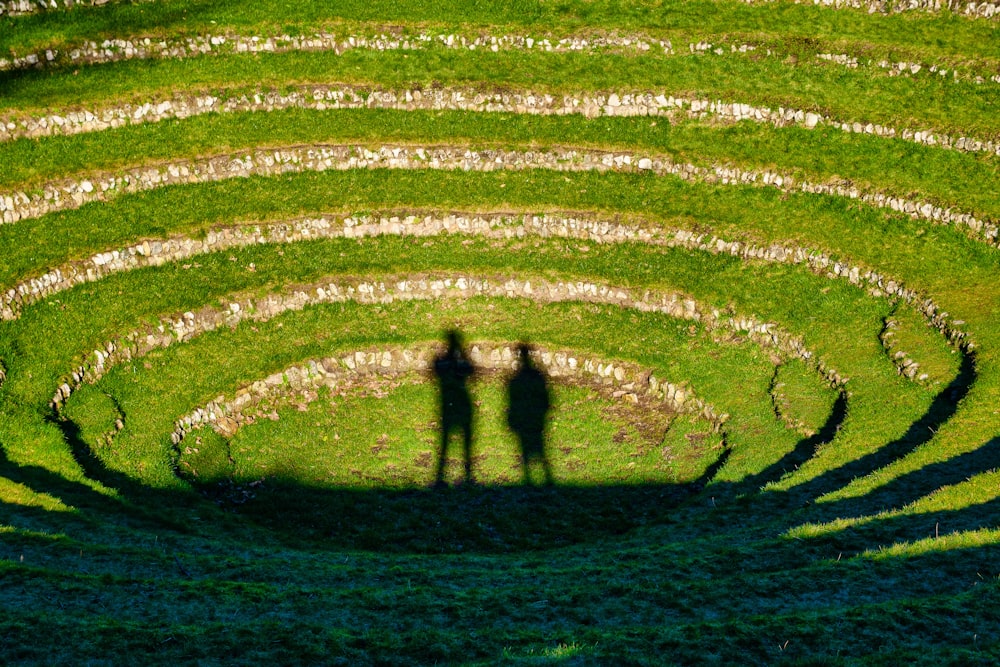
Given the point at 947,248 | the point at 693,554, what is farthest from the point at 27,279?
the point at 947,248

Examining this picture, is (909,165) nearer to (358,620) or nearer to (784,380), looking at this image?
(784,380)

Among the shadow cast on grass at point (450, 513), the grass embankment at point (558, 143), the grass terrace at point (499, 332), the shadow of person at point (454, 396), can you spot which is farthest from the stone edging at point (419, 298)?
the grass embankment at point (558, 143)

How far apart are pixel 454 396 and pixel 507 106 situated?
19641 millimetres

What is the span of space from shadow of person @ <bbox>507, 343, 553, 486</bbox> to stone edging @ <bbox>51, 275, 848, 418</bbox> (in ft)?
12.9

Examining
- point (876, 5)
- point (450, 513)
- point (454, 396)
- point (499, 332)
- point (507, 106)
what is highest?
point (876, 5)

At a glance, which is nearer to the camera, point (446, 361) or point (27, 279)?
point (27, 279)

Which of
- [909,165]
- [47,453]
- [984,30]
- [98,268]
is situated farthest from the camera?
[984,30]

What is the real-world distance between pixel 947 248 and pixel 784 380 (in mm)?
11430

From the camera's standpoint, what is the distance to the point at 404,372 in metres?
40.4

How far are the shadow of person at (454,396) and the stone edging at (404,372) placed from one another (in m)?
0.50

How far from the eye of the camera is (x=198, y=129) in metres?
47.7

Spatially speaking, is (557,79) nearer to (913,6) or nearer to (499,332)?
(499,332)

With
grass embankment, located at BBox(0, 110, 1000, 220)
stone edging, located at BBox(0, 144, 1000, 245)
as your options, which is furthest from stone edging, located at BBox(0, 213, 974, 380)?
grass embankment, located at BBox(0, 110, 1000, 220)

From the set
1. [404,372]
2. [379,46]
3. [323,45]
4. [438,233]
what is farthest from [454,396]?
[323,45]
